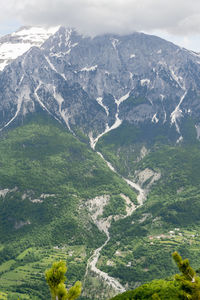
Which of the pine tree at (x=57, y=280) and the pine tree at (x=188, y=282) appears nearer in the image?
the pine tree at (x=57, y=280)

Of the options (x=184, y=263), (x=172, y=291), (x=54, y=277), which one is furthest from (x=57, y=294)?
(x=172, y=291)

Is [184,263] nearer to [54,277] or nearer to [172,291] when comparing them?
[54,277]

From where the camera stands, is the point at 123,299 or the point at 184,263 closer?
the point at 184,263

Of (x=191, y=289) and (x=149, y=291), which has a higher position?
(x=191, y=289)

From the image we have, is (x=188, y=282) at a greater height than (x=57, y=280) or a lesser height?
lesser

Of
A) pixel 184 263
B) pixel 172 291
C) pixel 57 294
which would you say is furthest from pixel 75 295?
pixel 172 291

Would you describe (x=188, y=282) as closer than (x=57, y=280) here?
No

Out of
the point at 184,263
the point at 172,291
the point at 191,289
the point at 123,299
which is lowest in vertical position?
the point at 123,299

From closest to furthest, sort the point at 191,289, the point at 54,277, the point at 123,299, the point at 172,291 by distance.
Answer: the point at 54,277
the point at 191,289
the point at 172,291
the point at 123,299

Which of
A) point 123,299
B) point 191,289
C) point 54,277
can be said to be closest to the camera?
point 54,277

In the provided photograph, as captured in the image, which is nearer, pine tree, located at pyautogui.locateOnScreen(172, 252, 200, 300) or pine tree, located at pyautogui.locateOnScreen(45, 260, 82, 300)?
pine tree, located at pyautogui.locateOnScreen(45, 260, 82, 300)
